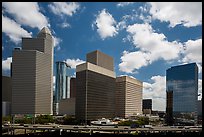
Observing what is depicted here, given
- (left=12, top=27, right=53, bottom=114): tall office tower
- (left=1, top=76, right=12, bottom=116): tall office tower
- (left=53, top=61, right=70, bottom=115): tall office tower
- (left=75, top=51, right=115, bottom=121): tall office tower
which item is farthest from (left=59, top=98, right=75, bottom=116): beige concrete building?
(left=53, top=61, right=70, bottom=115): tall office tower

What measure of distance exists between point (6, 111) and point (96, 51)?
14495mm

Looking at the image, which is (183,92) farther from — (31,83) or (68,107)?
(31,83)

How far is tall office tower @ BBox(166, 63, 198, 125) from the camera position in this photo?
3456 centimetres

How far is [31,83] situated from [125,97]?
519 inches

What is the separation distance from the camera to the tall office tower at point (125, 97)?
3747 cm

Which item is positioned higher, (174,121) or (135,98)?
(135,98)

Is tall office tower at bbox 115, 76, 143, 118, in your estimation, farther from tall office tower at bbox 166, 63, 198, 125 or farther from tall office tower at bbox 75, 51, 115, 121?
tall office tower at bbox 166, 63, 198, 125

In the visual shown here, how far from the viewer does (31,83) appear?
120 feet

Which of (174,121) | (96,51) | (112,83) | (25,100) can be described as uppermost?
(96,51)

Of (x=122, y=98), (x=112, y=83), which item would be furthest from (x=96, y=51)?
(x=122, y=98)

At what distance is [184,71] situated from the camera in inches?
1448

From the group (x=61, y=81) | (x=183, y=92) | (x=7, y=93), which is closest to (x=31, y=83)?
(x=7, y=93)

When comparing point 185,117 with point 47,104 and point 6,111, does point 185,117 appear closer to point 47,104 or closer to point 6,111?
point 47,104

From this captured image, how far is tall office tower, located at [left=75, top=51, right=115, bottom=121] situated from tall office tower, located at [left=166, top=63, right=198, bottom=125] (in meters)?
8.40
